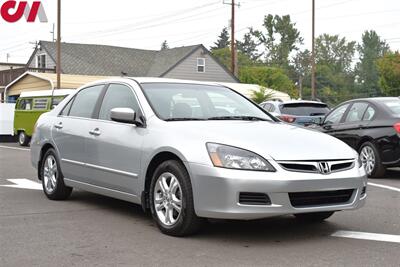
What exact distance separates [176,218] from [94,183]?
5.20ft

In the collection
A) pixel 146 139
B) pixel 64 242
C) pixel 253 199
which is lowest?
pixel 64 242

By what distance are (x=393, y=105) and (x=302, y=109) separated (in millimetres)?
5677

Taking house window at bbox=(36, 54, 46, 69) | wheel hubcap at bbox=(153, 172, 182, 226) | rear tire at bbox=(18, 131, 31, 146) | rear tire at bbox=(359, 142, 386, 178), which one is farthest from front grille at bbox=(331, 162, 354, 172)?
house window at bbox=(36, 54, 46, 69)

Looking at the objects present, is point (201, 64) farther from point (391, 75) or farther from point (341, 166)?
point (341, 166)

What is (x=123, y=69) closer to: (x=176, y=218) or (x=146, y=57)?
(x=146, y=57)

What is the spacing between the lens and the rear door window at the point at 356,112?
1085 centimetres

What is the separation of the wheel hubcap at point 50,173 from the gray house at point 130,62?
33.1m

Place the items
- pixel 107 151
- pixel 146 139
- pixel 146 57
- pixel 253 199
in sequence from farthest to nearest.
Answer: pixel 146 57
pixel 107 151
pixel 146 139
pixel 253 199

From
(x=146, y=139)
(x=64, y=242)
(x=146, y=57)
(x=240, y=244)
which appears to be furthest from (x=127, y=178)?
(x=146, y=57)

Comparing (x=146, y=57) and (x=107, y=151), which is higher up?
(x=146, y=57)

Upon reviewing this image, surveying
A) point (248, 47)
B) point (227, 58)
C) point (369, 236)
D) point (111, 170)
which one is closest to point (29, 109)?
point (111, 170)

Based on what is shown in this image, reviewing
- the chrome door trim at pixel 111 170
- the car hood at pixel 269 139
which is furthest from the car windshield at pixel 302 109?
the car hood at pixel 269 139

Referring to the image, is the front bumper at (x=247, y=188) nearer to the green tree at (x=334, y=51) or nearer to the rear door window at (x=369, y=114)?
the rear door window at (x=369, y=114)

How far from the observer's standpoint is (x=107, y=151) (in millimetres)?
6488
